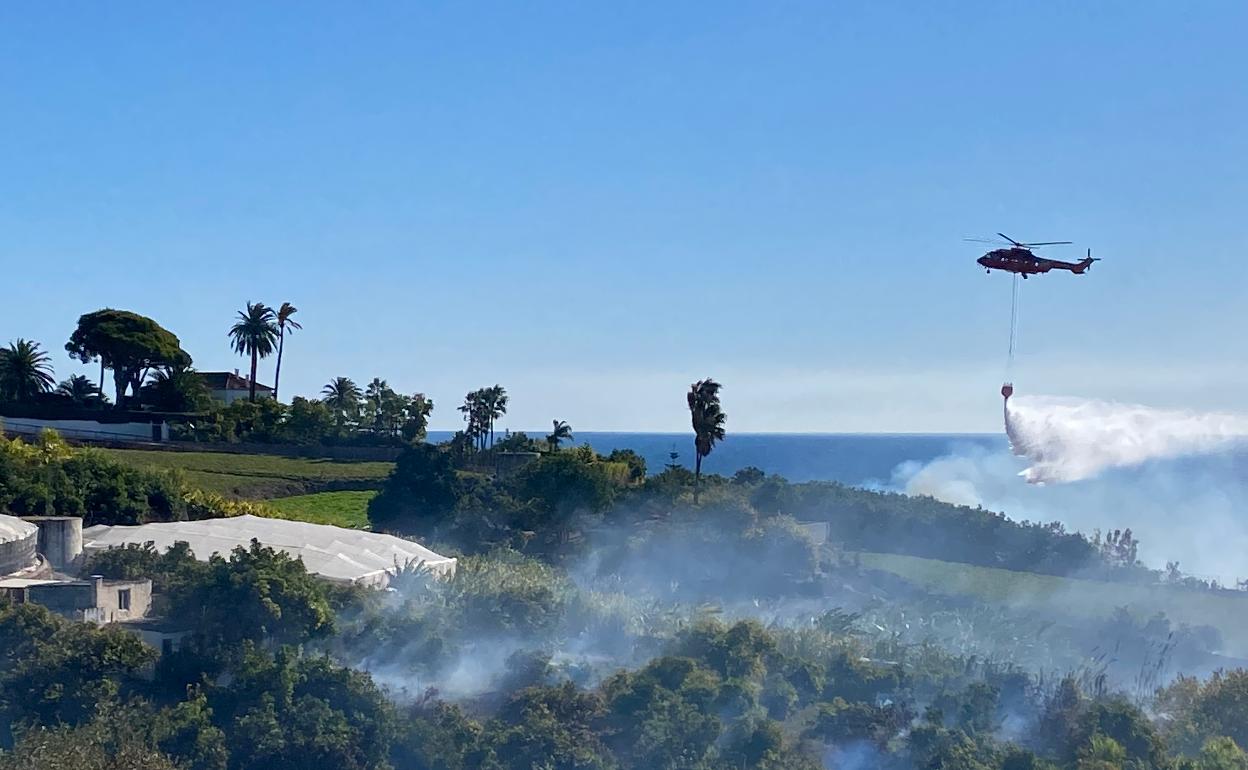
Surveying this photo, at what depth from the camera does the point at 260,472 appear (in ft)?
244

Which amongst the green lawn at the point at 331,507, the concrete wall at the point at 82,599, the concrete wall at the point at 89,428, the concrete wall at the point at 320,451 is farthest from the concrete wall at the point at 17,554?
the concrete wall at the point at 89,428

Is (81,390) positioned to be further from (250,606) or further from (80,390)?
(250,606)

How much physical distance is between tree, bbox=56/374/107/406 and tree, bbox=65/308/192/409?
7.42ft

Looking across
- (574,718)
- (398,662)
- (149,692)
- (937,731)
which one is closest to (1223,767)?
(937,731)

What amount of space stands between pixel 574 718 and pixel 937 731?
30.4 feet

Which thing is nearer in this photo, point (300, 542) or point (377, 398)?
point (300, 542)

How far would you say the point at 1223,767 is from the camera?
1193 inches

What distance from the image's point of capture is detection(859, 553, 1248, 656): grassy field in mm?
53000

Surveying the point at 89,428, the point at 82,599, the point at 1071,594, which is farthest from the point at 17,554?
the point at 89,428

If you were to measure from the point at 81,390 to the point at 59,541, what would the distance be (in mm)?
Answer: 54900

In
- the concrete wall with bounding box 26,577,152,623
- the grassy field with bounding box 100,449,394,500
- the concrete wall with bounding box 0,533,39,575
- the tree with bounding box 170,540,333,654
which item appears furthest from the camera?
the grassy field with bounding box 100,449,394,500

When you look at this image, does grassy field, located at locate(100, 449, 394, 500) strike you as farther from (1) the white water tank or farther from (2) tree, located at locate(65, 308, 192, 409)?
(1) the white water tank

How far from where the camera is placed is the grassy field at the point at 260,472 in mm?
70562

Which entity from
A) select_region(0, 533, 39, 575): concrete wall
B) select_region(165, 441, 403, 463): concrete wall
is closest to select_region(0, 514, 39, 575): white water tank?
select_region(0, 533, 39, 575): concrete wall
